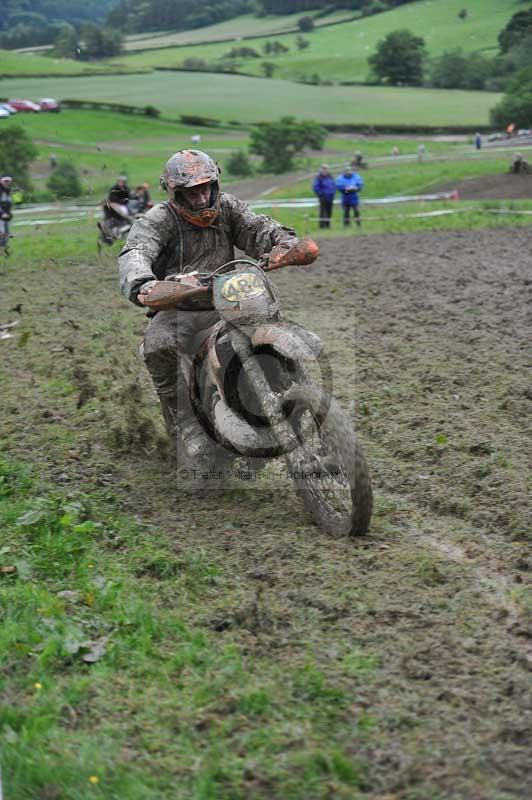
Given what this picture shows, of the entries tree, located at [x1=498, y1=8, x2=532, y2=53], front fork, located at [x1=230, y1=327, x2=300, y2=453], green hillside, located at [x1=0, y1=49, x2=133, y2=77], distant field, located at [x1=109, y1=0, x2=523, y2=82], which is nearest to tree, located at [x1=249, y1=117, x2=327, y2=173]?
distant field, located at [x1=109, y1=0, x2=523, y2=82]

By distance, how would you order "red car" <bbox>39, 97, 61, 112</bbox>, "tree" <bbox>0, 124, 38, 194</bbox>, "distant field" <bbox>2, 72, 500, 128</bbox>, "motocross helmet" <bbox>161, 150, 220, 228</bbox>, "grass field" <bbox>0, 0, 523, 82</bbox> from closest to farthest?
"motocross helmet" <bbox>161, 150, 220, 228</bbox> → "tree" <bbox>0, 124, 38, 194</bbox> → "red car" <bbox>39, 97, 61, 112</bbox> → "grass field" <bbox>0, 0, 523, 82</bbox> → "distant field" <bbox>2, 72, 500, 128</bbox>

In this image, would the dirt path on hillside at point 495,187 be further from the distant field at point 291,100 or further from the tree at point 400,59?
the tree at point 400,59

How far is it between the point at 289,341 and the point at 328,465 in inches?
31.2

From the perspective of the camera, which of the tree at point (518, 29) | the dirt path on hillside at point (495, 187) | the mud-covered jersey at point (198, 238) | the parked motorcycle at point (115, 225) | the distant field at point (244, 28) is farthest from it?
the distant field at point (244, 28)

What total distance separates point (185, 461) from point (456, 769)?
4018 millimetres

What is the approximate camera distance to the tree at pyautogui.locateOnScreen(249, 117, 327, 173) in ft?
163

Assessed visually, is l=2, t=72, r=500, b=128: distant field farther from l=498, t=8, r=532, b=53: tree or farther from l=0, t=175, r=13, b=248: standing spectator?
l=0, t=175, r=13, b=248: standing spectator

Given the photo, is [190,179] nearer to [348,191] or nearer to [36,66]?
[348,191]

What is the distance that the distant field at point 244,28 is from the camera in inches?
3366

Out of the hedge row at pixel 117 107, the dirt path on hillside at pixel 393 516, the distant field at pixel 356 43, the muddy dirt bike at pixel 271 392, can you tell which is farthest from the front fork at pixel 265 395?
the hedge row at pixel 117 107

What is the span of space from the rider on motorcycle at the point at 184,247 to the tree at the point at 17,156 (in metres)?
19.7

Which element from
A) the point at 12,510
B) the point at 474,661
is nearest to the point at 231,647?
the point at 474,661

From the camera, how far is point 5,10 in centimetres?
2130

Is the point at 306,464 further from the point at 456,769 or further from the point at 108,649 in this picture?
the point at 456,769
